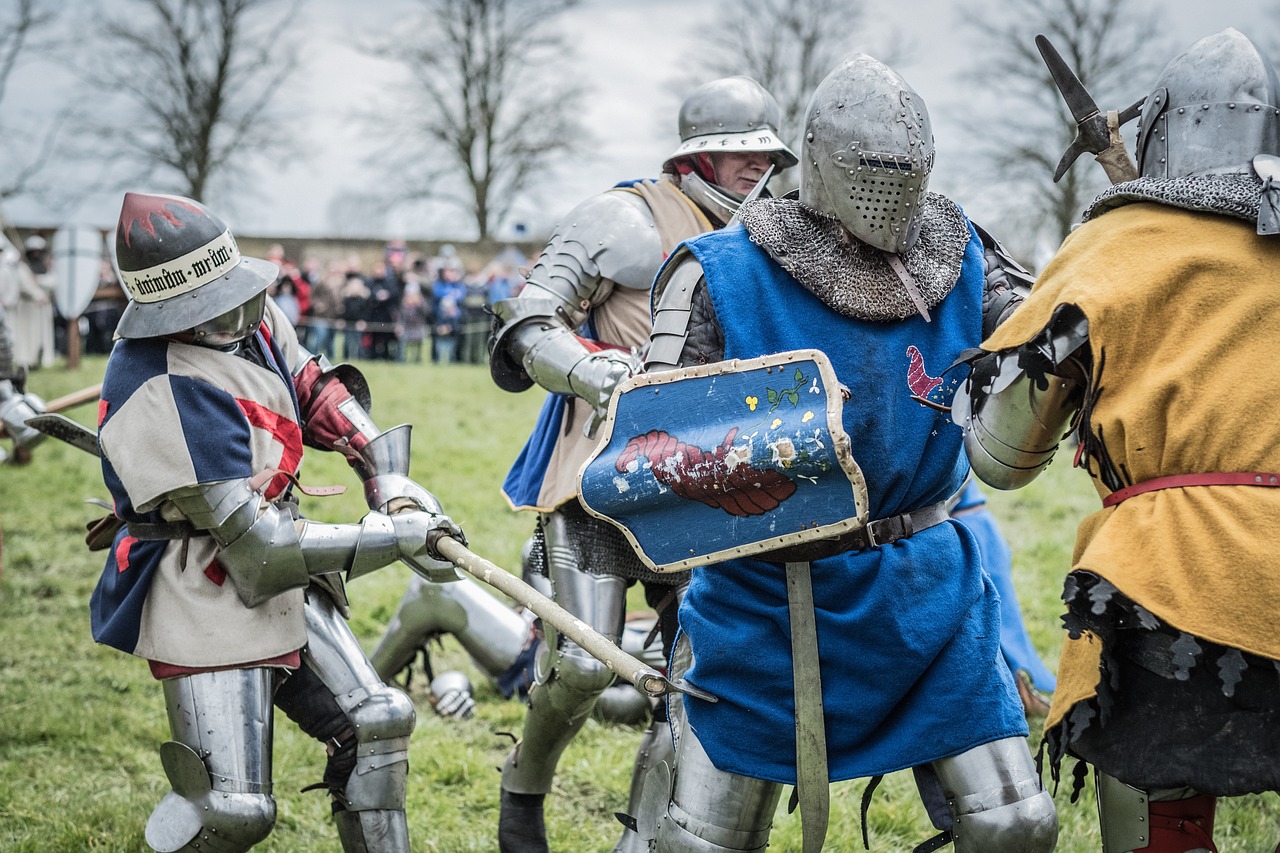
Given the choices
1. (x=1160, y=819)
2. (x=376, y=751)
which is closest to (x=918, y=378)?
(x=1160, y=819)

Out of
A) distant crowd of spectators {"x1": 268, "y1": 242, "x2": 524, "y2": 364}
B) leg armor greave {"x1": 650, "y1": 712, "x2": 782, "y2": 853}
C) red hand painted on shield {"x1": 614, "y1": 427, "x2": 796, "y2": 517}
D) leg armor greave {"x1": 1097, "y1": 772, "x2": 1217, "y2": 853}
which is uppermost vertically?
red hand painted on shield {"x1": 614, "y1": 427, "x2": 796, "y2": 517}

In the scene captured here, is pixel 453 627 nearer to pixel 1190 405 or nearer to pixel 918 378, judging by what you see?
pixel 918 378

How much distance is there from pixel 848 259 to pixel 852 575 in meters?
0.64

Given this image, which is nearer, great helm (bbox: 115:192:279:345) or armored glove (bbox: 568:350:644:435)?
great helm (bbox: 115:192:279:345)

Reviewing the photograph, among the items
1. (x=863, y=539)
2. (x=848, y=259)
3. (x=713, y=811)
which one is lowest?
(x=713, y=811)

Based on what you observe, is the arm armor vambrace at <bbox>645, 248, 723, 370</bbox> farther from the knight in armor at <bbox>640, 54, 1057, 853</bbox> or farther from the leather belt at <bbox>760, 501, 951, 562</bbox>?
the leather belt at <bbox>760, 501, 951, 562</bbox>

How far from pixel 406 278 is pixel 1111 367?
18493 millimetres

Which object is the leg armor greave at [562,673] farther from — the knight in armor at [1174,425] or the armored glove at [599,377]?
the knight in armor at [1174,425]

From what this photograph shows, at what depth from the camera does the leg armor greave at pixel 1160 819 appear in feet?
8.00

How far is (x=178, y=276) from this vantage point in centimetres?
301

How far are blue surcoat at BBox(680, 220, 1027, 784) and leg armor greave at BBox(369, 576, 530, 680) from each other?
2706 millimetres

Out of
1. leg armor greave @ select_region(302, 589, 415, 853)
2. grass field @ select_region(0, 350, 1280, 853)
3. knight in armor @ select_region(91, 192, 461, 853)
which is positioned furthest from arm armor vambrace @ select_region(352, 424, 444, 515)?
grass field @ select_region(0, 350, 1280, 853)

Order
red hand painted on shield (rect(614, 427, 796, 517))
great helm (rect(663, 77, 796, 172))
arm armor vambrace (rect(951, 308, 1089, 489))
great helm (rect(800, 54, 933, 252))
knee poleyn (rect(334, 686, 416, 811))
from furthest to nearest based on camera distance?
great helm (rect(663, 77, 796, 172)) < knee poleyn (rect(334, 686, 416, 811)) < great helm (rect(800, 54, 933, 252)) < red hand painted on shield (rect(614, 427, 796, 517)) < arm armor vambrace (rect(951, 308, 1089, 489))

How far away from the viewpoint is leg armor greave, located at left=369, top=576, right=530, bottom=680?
17.0ft
